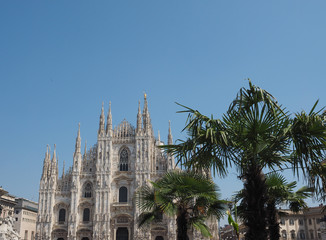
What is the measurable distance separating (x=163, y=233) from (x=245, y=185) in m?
39.8

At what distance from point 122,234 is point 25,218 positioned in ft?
99.6

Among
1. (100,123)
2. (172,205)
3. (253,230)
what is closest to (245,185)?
(253,230)

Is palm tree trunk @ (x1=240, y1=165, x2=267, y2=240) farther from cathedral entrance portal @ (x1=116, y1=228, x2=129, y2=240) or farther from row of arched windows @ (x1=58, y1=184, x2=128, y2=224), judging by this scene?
row of arched windows @ (x1=58, y1=184, x2=128, y2=224)

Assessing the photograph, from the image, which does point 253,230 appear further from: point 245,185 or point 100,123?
point 100,123

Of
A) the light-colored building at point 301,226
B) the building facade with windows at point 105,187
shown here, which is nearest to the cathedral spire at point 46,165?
the building facade with windows at point 105,187

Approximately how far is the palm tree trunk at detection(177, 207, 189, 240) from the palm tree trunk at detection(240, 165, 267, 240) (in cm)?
455

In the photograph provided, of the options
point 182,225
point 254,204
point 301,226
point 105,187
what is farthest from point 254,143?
point 301,226

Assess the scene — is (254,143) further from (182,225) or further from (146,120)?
(146,120)

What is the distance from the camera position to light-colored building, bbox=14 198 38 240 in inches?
2724

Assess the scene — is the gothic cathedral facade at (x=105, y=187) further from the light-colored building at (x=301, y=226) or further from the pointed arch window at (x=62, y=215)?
→ the light-colored building at (x=301, y=226)

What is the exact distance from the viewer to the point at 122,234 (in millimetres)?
50406

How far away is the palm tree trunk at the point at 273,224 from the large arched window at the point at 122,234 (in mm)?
37924

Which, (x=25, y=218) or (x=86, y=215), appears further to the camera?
(x=25, y=218)

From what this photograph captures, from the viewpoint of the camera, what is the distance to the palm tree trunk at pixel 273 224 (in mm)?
15062
